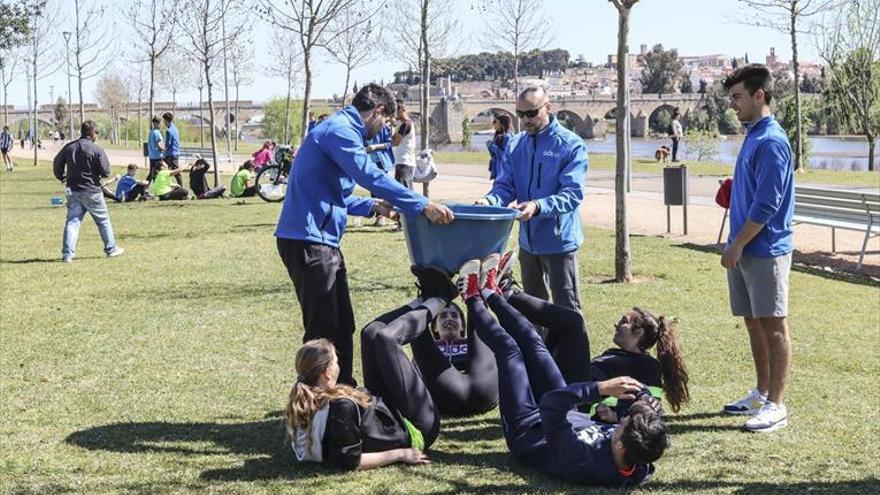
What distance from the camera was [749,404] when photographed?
591 cm

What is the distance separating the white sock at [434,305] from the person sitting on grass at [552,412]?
19 centimetres

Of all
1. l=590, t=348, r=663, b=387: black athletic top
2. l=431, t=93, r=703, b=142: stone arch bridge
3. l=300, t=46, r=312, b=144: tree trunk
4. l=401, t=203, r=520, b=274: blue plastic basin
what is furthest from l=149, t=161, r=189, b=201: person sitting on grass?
l=431, t=93, r=703, b=142: stone arch bridge

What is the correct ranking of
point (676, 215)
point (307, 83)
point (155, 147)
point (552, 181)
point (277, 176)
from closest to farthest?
point (552, 181) → point (676, 215) → point (307, 83) → point (277, 176) → point (155, 147)

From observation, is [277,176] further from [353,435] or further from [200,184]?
[353,435]

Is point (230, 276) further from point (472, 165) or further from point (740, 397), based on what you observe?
point (472, 165)

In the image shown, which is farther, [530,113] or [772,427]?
[530,113]

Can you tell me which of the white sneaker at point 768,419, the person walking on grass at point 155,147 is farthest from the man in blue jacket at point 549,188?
the person walking on grass at point 155,147

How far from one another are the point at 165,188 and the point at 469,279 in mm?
17945

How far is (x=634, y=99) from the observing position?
103m

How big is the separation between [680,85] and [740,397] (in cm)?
13369

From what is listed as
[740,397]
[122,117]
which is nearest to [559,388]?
[740,397]

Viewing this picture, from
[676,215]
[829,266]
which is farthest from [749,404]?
[676,215]

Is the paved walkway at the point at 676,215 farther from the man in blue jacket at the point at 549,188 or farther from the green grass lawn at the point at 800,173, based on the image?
the man in blue jacket at the point at 549,188

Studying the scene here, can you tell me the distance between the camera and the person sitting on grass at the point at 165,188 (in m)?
22.1
